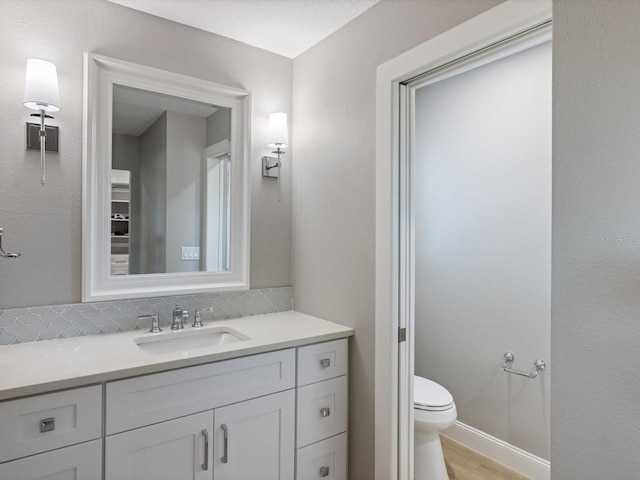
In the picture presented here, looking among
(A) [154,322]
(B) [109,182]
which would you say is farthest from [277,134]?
(A) [154,322]

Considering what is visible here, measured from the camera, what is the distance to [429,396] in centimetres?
217

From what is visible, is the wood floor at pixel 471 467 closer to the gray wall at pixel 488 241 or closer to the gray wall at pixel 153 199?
the gray wall at pixel 488 241

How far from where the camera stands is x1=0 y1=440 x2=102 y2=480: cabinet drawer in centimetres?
120

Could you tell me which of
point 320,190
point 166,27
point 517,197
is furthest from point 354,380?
point 166,27

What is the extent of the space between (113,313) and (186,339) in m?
0.35

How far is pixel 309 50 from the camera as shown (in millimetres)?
2262

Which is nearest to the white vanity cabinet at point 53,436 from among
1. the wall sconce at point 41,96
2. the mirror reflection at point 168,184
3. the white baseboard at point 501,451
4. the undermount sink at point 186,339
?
the undermount sink at point 186,339

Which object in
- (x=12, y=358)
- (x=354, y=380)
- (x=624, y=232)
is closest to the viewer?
(x=624, y=232)

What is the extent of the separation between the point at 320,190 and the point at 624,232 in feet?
5.17

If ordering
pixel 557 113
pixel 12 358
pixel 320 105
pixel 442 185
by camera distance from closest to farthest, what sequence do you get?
1. pixel 557 113
2. pixel 12 358
3. pixel 320 105
4. pixel 442 185

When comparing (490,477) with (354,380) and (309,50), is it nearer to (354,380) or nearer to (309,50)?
(354,380)

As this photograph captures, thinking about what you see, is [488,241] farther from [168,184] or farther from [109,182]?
[109,182]

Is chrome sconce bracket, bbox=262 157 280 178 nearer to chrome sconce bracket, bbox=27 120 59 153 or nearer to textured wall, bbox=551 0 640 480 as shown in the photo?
chrome sconce bracket, bbox=27 120 59 153

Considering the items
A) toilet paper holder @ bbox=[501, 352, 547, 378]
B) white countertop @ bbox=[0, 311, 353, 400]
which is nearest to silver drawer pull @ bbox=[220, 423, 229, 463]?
white countertop @ bbox=[0, 311, 353, 400]
